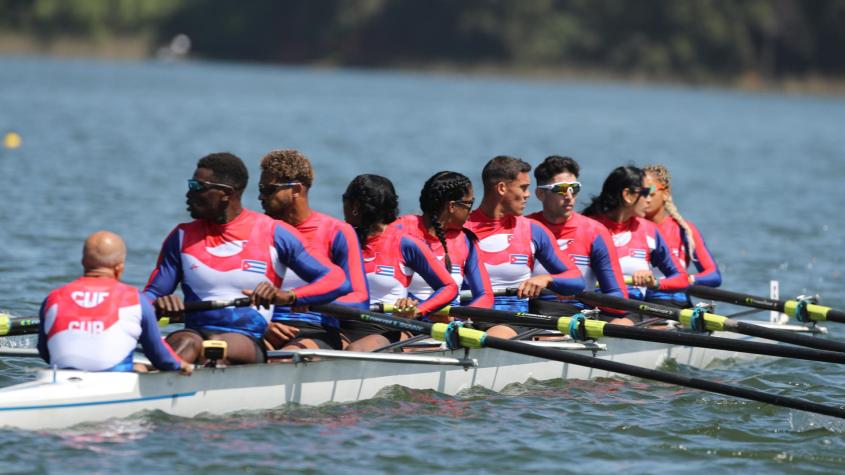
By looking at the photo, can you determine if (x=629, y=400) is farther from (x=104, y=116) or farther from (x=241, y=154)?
(x=104, y=116)

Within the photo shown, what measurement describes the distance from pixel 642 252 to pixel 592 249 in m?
1.10

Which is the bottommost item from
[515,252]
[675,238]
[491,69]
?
[515,252]

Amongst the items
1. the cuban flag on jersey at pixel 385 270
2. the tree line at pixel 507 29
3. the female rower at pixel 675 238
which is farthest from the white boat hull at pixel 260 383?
the tree line at pixel 507 29

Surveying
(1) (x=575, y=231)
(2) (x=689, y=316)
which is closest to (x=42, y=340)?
(1) (x=575, y=231)

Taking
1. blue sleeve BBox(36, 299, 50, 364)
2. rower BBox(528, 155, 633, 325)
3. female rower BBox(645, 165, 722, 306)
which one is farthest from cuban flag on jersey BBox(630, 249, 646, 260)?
blue sleeve BBox(36, 299, 50, 364)

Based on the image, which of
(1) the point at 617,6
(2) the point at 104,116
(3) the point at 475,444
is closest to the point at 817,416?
(3) the point at 475,444

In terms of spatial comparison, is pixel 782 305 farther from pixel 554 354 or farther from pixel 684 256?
pixel 554 354

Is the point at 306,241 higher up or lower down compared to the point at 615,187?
lower down

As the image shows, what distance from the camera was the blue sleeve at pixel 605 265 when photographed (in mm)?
11297

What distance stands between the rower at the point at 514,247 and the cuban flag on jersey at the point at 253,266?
259cm

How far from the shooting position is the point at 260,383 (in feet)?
29.0

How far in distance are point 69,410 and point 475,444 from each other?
253 centimetres

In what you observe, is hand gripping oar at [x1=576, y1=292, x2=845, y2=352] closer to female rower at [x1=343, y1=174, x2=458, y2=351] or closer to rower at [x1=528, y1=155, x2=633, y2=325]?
rower at [x1=528, y1=155, x2=633, y2=325]

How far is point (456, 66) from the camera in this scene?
93.7 m
